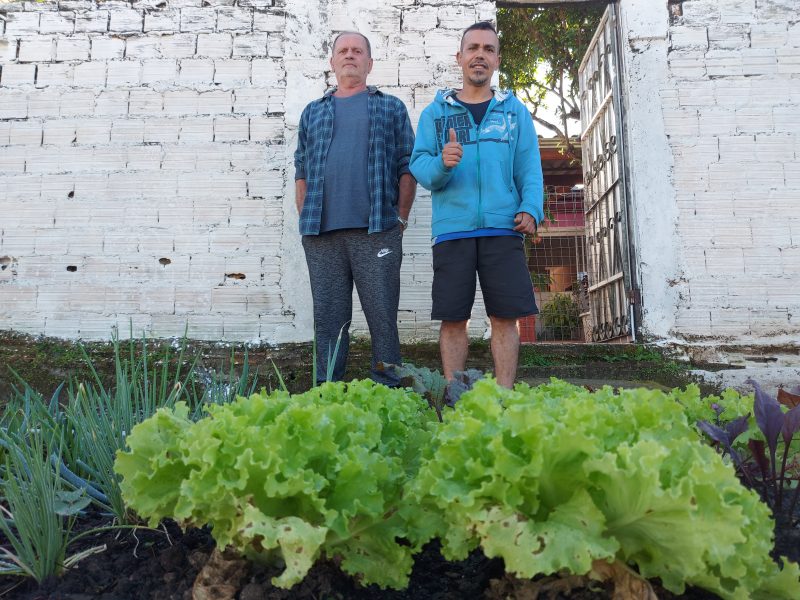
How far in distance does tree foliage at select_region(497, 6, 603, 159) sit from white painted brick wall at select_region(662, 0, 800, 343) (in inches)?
168

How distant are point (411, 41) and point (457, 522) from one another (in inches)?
160

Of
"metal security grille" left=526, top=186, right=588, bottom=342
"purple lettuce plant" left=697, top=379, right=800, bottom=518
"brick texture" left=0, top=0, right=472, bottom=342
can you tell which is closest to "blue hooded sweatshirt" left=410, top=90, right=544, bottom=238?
"brick texture" left=0, top=0, right=472, bottom=342

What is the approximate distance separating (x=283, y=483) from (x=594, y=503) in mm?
494

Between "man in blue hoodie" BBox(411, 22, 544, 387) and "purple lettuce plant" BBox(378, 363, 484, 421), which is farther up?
"man in blue hoodie" BBox(411, 22, 544, 387)

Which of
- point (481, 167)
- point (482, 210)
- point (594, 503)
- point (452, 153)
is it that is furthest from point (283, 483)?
point (481, 167)

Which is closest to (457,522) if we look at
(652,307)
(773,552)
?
(773,552)

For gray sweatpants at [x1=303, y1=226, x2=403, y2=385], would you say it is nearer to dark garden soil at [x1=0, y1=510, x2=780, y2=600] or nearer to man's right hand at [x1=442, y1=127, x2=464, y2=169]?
man's right hand at [x1=442, y1=127, x2=464, y2=169]

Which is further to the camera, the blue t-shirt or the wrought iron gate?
the wrought iron gate

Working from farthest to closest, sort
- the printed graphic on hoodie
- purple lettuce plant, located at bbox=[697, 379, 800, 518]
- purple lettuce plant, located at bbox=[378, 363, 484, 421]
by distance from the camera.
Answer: the printed graphic on hoodie → purple lettuce plant, located at bbox=[378, 363, 484, 421] → purple lettuce plant, located at bbox=[697, 379, 800, 518]

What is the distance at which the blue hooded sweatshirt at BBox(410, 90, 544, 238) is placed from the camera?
127 inches

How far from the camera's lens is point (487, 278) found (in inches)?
128

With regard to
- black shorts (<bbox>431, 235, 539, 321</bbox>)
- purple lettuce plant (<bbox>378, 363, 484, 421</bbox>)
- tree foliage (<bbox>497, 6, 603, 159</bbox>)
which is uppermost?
tree foliage (<bbox>497, 6, 603, 159</bbox>)

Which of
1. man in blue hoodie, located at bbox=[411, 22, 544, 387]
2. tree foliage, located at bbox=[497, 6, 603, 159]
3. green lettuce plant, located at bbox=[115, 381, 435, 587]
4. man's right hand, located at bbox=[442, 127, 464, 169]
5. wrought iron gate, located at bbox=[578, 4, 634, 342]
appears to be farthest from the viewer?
tree foliage, located at bbox=[497, 6, 603, 159]

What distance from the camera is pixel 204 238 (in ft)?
15.0
